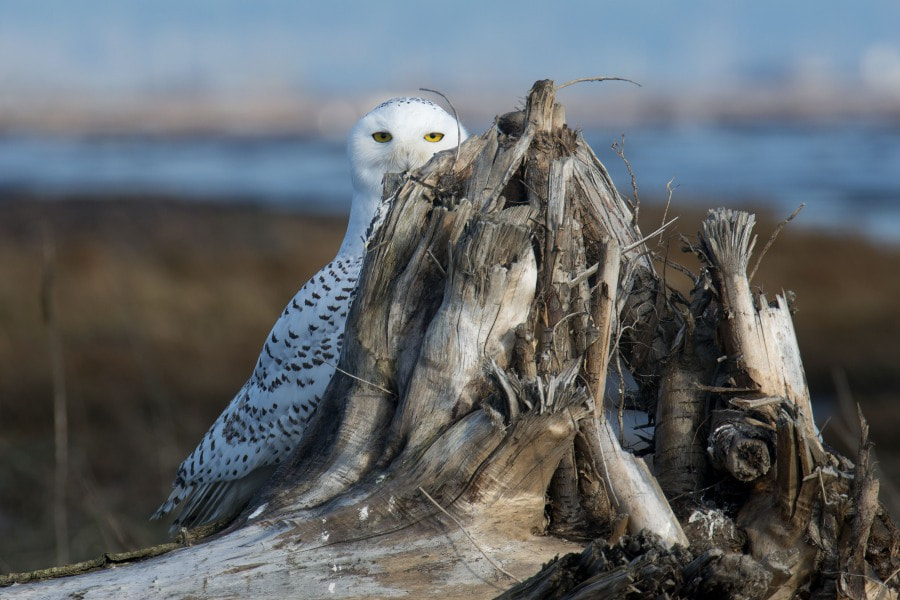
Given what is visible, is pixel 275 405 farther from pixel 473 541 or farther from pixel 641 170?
pixel 641 170

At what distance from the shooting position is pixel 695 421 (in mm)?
2406

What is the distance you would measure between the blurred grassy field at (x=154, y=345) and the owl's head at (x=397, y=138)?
85.9 inches

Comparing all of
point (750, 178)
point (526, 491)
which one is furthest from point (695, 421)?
point (750, 178)

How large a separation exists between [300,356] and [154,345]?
25.6 ft

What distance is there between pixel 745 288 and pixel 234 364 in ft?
29.8

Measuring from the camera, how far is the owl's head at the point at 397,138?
13.0 feet

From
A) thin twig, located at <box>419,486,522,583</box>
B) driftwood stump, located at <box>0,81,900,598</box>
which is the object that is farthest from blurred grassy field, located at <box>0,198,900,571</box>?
thin twig, located at <box>419,486,522,583</box>

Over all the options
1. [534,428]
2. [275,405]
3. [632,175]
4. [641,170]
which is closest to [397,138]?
[275,405]

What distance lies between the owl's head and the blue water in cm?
924

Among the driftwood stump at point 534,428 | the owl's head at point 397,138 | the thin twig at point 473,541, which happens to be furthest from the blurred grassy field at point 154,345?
the thin twig at point 473,541

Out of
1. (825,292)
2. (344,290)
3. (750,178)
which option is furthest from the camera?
(750,178)

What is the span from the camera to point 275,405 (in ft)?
12.2

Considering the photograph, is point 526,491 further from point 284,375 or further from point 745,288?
point 284,375

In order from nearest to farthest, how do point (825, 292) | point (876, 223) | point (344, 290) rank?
point (344, 290), point (825, 292), point (876, 223)
